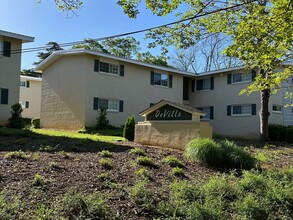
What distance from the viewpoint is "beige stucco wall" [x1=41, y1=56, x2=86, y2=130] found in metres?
22.1

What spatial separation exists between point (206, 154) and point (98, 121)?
1330 cm

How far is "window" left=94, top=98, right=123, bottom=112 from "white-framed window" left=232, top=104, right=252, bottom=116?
28.0 feet

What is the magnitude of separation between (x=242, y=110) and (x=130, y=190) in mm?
20467

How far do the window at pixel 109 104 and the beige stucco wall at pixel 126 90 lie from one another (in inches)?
9.9

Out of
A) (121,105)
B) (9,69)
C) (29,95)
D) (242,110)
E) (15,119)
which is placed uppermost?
(9,69)

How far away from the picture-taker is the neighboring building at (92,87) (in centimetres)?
2202

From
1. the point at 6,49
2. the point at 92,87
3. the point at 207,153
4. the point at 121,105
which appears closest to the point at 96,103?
the point at 92,87

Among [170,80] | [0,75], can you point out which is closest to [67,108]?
[0,75]

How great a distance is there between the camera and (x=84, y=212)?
470 cm

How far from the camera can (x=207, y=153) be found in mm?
9070

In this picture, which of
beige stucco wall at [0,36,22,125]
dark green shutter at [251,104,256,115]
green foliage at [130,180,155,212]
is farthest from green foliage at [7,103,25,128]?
dark green shutter at [251,104,256,115]

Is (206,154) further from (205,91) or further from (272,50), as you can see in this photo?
(205,91)

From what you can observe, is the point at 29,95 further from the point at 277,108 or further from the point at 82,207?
the point at 82,207

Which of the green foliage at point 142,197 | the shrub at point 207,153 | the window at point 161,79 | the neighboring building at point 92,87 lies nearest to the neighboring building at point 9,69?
the neighboring building at point 92,87
